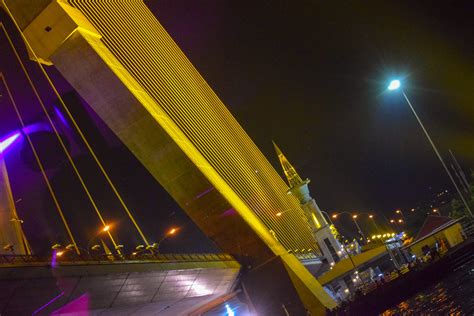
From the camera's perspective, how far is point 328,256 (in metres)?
62.3

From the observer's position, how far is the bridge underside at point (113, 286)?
41.2ft

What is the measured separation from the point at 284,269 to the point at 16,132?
20.8 metres

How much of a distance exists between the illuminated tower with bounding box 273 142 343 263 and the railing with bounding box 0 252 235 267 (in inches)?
1736

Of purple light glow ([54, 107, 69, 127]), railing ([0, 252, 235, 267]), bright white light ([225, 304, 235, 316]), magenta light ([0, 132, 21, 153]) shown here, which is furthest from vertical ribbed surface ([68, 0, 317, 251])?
bright white light ([225, 304, 235, 316])

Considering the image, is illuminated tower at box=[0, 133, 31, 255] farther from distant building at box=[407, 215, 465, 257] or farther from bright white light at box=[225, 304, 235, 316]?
distant building at box=[407, 215, 465, 257]

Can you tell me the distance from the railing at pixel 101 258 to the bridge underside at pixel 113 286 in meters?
0.14

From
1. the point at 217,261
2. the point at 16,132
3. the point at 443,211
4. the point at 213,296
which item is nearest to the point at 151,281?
the point at 217,261

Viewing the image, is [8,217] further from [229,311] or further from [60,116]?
[229,311]

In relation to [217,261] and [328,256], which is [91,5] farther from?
[328,256]

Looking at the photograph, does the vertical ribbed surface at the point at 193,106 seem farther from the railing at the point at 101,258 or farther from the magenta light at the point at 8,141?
the railing at the point at 101,258

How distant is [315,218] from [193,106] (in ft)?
92.5

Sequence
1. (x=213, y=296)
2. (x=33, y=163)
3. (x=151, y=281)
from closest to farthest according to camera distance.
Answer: (x=151, y=281)
(x=213, y=296)
(x=33, y=163)

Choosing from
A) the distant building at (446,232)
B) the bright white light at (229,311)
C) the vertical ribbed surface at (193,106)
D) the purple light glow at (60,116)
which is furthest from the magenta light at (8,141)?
the distant building at (446,232)

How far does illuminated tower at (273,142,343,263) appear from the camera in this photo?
210ft
